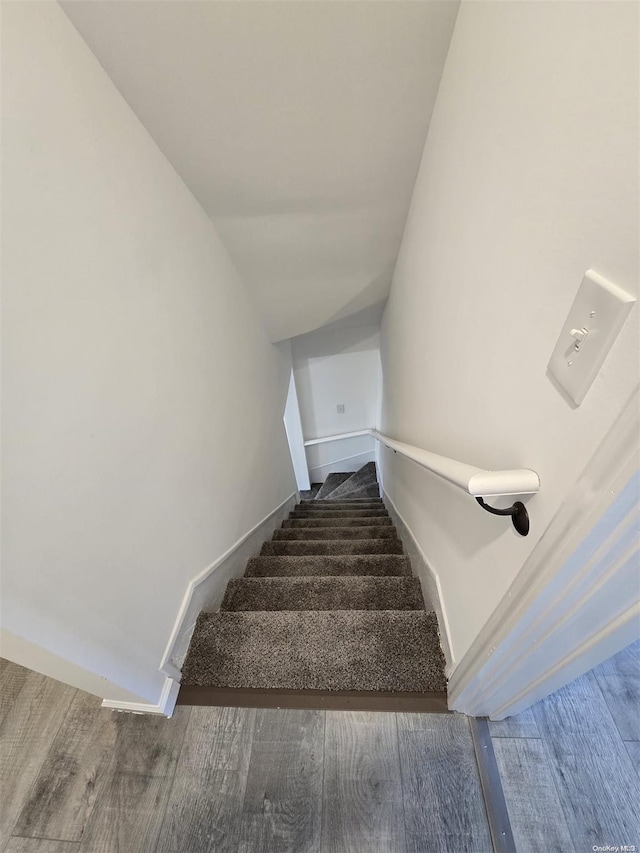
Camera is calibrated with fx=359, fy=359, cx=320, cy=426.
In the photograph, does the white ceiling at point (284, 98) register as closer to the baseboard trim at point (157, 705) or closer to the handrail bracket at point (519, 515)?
the handrail bracket at point (519, 515)

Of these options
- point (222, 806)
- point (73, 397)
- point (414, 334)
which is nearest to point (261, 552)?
point (222, 806)

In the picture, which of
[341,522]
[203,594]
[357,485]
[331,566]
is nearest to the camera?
[203,594]

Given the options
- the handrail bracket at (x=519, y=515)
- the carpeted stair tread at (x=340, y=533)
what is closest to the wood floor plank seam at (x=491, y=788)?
the handrail bracket at (x=519, y=515)

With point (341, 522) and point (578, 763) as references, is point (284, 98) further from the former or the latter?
point (341, 522)

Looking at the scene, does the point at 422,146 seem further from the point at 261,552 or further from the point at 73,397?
the point at 261,552

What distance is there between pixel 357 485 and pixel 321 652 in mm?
4365

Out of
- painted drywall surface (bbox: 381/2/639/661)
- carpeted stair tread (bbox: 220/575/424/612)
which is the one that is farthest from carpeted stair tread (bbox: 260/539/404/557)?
painted drywall surface (bbox: 381/2/639/661)

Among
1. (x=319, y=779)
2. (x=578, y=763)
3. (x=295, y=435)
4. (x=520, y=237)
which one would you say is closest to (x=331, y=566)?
(x=319, y=779)

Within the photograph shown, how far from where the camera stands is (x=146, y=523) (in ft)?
3.61

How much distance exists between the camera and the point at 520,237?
62 cm

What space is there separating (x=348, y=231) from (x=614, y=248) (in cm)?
160

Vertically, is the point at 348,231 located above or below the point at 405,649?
above

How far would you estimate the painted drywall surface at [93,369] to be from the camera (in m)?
0.71

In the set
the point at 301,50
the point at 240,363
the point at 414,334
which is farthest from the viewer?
the point at 240,363
